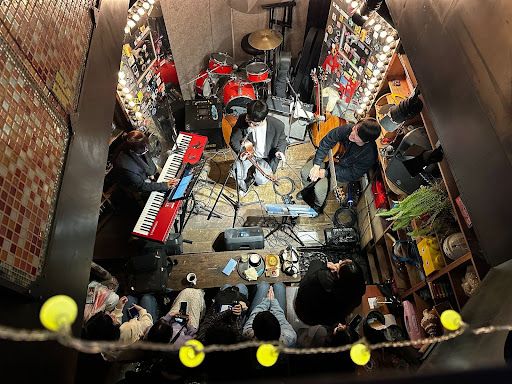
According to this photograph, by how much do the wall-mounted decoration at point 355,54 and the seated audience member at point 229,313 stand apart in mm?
4092

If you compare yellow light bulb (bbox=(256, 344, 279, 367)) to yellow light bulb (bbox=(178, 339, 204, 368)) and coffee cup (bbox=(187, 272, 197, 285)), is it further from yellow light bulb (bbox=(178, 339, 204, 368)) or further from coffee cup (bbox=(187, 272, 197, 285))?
coffee cup (bbox=(187, 272, 197, 285))

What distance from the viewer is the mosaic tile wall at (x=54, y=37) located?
2480 millimetres

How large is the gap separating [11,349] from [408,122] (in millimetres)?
5322

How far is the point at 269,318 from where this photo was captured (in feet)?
12.9

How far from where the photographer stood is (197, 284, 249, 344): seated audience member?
4223 millimetres

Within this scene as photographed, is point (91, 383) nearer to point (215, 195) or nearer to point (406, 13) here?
point (215, 195)

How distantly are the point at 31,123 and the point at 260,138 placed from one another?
4.24 m

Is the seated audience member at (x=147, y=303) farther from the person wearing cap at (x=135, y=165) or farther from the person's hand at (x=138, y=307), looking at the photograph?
the person wearing cap at (x=135, y=165)

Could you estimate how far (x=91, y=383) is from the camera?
4328 mm

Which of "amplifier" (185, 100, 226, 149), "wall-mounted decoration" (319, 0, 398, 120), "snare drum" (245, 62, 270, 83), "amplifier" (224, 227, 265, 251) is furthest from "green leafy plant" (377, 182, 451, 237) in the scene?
"snare drum" (245, 62, 270, 83)

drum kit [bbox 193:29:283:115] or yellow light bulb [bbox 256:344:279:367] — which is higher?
drum kit [bbox 193:29:283:115]

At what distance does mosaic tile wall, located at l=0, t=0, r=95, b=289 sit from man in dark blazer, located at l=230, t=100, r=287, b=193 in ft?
10.3

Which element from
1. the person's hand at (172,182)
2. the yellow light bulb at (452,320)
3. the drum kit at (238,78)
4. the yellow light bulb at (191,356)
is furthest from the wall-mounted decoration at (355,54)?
the yellow light bulb at (191,356)

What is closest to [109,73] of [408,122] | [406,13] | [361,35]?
[406,13]
